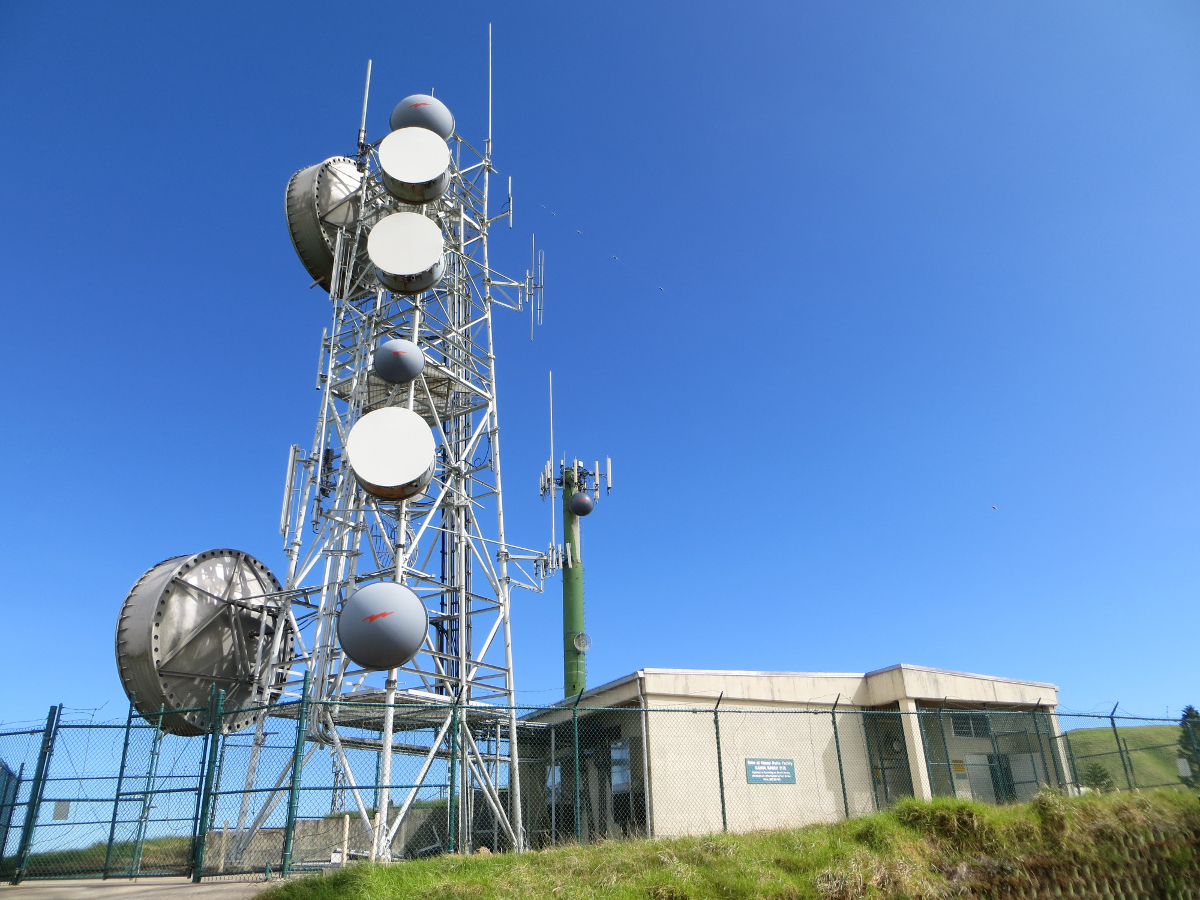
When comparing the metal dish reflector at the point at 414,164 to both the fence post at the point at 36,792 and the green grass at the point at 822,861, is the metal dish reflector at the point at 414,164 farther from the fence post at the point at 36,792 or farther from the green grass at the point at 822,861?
the green grass at the point at 822,861

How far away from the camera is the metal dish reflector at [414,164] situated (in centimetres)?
2052

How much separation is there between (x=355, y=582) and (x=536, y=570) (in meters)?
5.15

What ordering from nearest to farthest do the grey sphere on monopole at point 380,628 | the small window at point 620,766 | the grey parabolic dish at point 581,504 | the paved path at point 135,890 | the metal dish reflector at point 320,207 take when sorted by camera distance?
the paved path at point 135,890
the grey sphere on monopole at point 380,628
the small window at point 620,766
the metal dish reflector at point 320,207
the grey parabolic dish at point 581,504

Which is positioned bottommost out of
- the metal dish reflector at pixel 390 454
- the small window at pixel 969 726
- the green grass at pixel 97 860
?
the green grass at pixel 97 860

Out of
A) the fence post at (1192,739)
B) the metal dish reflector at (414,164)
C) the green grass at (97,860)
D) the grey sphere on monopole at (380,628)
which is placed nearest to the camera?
the green grass at (97,860)

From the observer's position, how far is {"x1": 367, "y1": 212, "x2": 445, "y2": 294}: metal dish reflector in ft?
64.1

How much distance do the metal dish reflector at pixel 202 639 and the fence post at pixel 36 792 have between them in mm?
2540

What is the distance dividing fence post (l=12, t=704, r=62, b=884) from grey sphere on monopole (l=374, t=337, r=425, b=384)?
875 cm

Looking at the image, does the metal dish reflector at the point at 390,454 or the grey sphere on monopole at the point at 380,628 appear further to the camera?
the metal dish reflector at the point at 390,454

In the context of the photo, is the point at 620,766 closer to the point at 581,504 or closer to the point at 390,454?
the point at 390,454

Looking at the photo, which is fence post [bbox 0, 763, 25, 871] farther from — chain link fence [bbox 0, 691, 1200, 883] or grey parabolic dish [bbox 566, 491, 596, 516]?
grey parabolic dish [bbox 566, 491, 596, 516]

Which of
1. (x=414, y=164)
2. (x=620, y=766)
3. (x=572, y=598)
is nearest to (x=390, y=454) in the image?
(x=414, y=164)

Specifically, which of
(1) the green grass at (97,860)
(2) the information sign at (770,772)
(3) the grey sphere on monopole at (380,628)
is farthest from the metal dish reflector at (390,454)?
(2) the information sign at (770,772)

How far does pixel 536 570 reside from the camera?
874 inches
